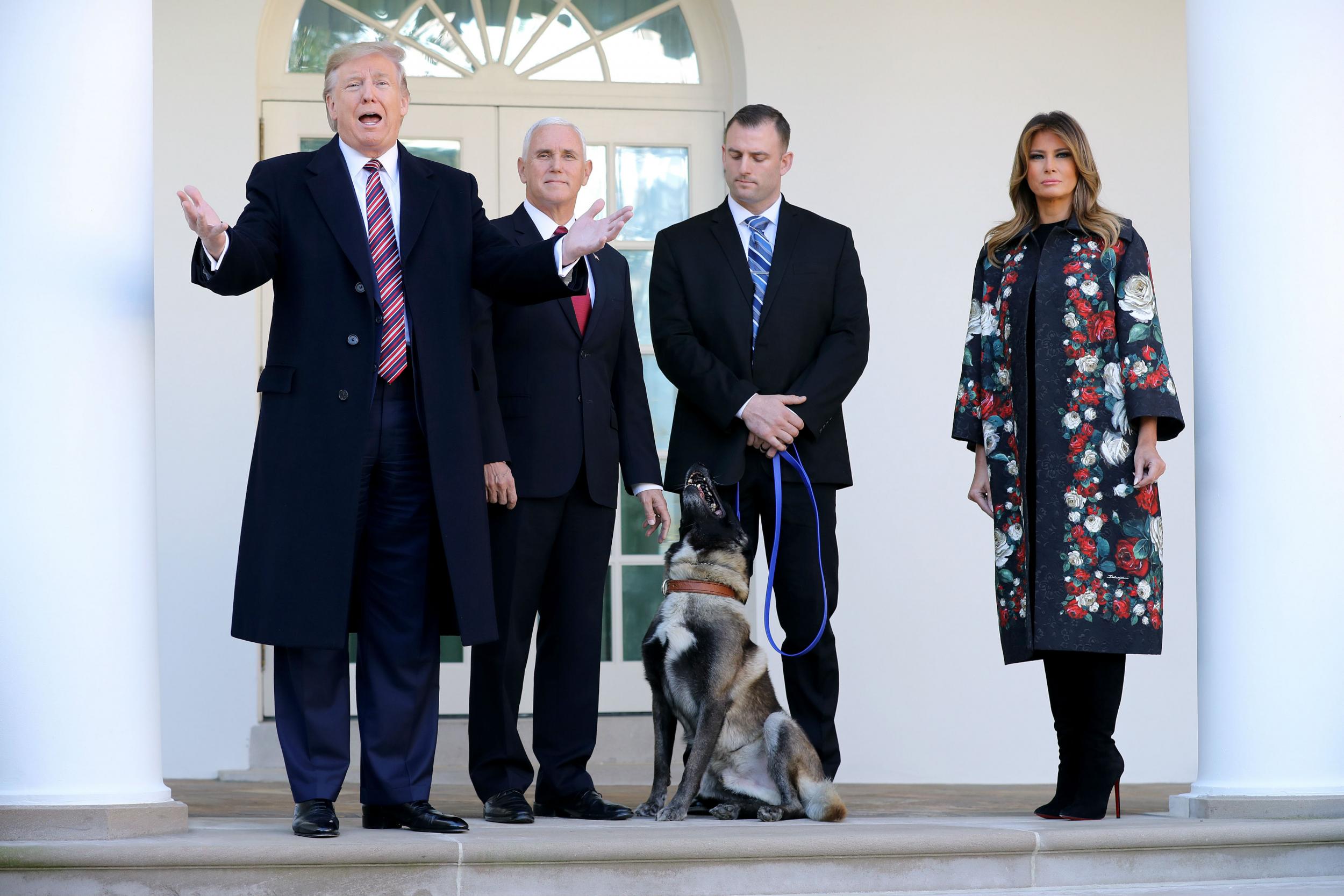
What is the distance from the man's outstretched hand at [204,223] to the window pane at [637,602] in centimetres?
293

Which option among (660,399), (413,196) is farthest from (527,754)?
(413,196)

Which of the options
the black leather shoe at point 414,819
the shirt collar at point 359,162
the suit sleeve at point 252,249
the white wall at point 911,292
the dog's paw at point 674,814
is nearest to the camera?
the suit sleeve at point 252,249

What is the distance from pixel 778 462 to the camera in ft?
12.9

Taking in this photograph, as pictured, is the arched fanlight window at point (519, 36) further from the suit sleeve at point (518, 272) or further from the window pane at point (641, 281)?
the suit sleeve at point (518, 272)

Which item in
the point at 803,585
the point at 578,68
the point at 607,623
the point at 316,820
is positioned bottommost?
the point at 316,820

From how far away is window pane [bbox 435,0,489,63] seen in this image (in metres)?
5.66

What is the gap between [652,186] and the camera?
18.9ft

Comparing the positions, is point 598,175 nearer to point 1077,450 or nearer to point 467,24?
point 467,24

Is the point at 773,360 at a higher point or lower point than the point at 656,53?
lower

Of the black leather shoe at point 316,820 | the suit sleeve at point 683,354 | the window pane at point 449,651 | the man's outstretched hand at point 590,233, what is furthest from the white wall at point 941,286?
the black leather shoe at point 316,820

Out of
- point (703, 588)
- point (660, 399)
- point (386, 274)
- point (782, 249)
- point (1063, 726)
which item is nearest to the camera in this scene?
point (386, 274)

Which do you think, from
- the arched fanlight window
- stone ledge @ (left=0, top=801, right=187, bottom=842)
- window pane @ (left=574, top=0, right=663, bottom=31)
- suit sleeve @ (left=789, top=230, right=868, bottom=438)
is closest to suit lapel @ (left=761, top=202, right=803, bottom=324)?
suit sleeve @ (left=789, top=230, right=868, bottom=438)

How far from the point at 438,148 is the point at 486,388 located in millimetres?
2296

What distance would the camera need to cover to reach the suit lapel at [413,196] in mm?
3262
